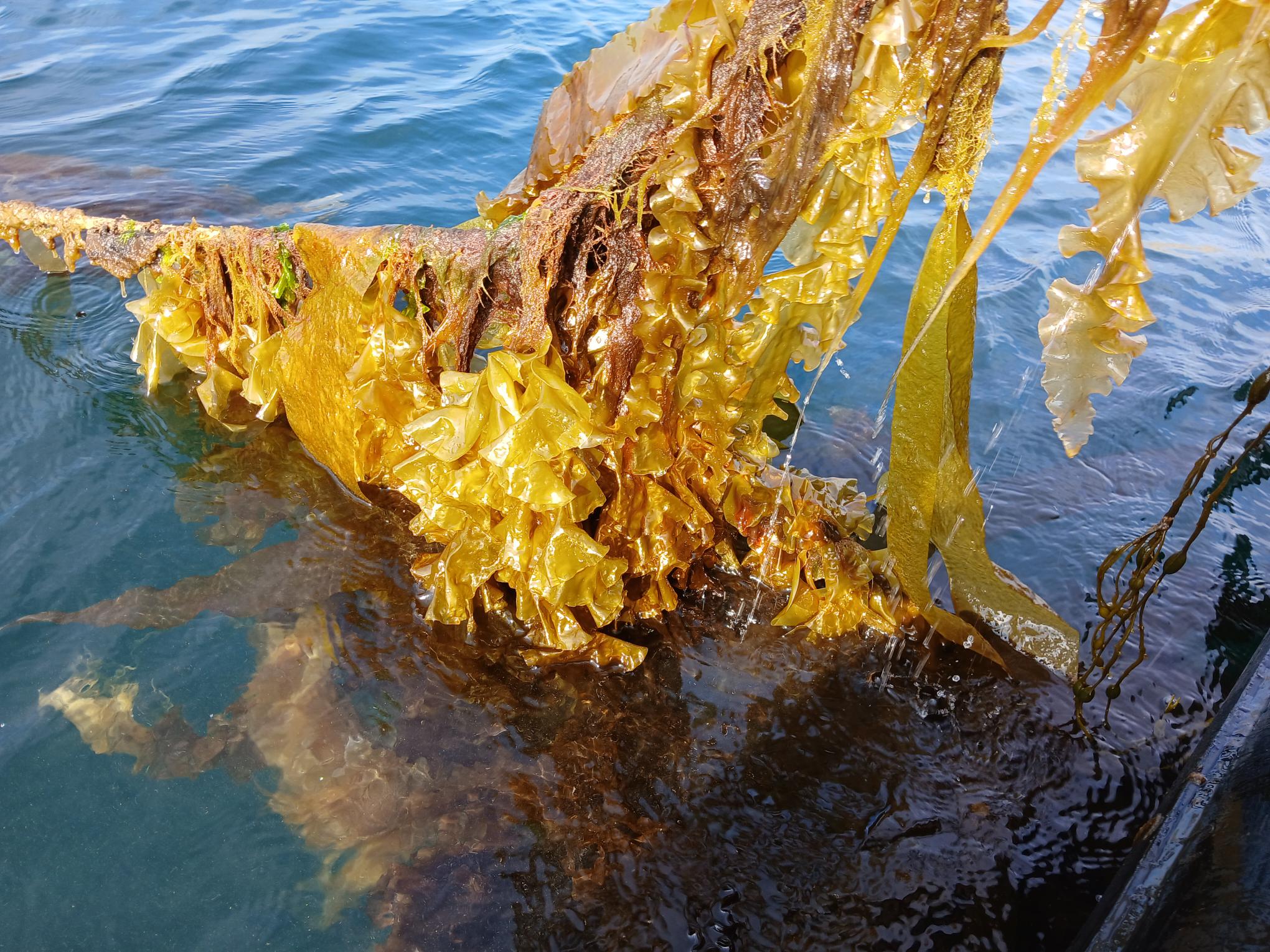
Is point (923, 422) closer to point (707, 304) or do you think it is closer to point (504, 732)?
point (707, 304)

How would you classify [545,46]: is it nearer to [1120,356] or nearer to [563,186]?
[563,186]

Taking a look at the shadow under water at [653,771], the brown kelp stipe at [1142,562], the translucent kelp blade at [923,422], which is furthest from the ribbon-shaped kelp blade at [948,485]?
the brown kelp stipe at [1142,562]

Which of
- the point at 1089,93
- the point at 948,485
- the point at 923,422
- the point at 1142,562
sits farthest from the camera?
the point at 948,485

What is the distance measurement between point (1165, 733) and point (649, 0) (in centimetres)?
962

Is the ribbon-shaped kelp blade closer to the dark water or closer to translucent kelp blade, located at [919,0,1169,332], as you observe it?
the dark water

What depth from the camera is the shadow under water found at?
179 centimetres

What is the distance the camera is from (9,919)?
174 centimetres

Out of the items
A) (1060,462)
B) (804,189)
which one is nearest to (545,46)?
(1060,462)

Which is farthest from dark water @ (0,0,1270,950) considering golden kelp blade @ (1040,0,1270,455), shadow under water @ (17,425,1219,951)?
golden kelp blade @ (1040,0,1270,455)

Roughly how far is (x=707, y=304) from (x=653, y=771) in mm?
1202

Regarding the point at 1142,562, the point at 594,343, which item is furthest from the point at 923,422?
the point at 594,343

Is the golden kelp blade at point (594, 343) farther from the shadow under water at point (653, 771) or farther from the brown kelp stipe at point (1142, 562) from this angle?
the brown kelp stipe at point (1142, 562)

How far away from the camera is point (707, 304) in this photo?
6.34ft

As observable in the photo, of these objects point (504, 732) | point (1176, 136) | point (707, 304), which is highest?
point (1176, 136)
